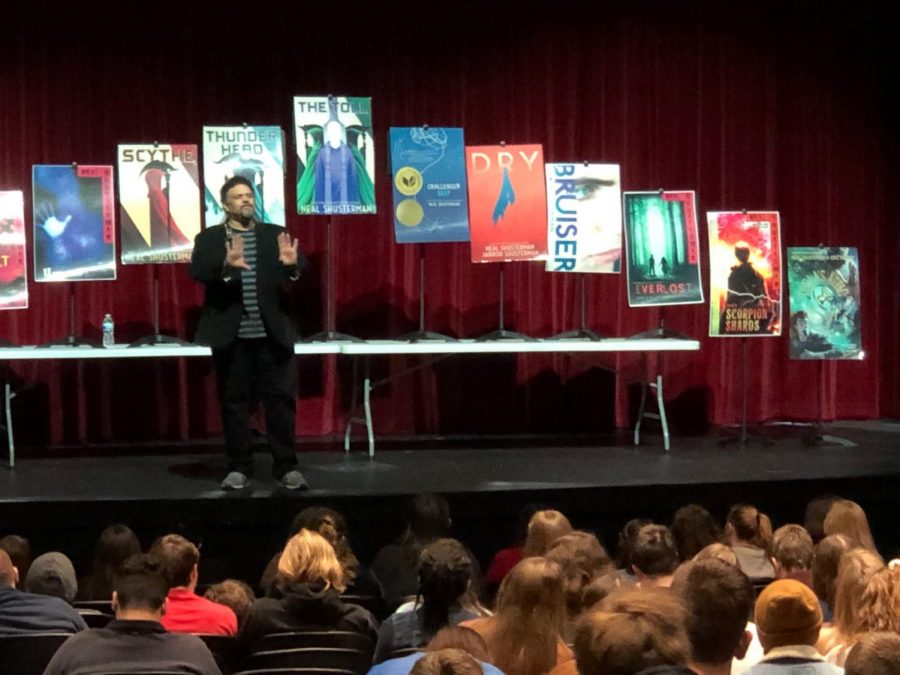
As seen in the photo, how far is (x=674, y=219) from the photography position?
7.23m

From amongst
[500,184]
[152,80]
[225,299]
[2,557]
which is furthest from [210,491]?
[152,80]

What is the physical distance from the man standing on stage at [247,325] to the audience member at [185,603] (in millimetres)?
1980

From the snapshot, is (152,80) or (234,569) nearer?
(234,569)

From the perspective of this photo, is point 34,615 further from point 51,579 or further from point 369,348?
point 369,348

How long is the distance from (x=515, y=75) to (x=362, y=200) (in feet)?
5.89

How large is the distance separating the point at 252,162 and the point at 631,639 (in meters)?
5.15

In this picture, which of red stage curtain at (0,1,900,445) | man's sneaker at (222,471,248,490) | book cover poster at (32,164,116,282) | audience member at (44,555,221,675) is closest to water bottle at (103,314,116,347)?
book cover poster at (32,164,116,282)

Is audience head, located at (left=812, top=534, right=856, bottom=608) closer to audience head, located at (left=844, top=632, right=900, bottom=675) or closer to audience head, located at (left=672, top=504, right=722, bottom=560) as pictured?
audience head, located at (left=672, top=504, right=722, bottom=560)

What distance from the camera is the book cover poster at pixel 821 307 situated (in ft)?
23.9

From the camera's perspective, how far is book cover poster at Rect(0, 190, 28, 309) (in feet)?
21.7

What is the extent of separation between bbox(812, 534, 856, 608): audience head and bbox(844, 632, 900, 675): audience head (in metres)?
1.34

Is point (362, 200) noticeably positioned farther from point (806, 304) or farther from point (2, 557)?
point (2, 557)

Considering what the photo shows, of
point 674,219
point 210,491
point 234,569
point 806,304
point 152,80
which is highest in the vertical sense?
point 152,80

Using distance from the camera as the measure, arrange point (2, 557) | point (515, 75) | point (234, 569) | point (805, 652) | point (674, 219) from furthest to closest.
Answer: point (515, 75) < point (674, 219) < point (234, 569) < point (2, 557) < point (805, 652)
